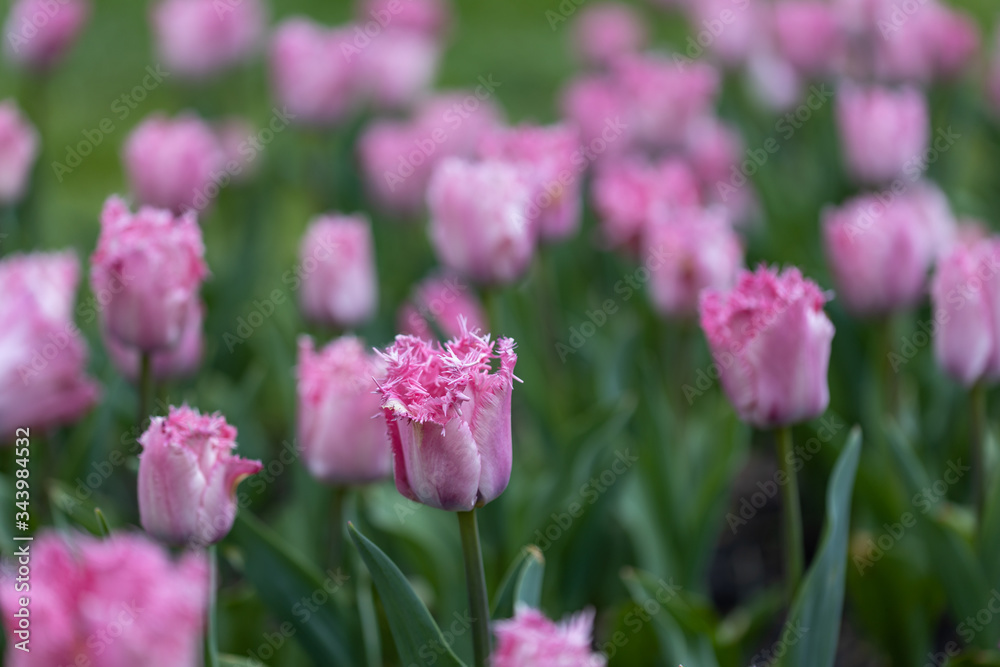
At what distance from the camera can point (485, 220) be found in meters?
1.44

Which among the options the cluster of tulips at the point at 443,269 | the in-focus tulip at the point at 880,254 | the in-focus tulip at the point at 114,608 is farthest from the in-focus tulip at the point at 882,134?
the in-focus tulip at the point at 114,608

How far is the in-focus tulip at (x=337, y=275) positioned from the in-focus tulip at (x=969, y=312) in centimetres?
75

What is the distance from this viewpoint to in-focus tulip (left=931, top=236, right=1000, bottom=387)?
116 centimetres

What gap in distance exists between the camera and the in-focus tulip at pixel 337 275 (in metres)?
1.50

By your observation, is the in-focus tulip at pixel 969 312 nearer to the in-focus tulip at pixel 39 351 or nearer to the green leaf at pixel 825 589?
the green leaf at pixel 825 589

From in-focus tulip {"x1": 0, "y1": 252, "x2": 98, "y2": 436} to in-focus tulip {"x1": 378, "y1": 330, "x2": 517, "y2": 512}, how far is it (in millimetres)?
534

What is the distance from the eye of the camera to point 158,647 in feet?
1.89

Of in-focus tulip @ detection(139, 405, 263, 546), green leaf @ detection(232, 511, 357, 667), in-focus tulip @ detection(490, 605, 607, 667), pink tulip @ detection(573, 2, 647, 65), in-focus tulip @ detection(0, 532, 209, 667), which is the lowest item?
pink tulip @ detection(573, 2, 647, 65)

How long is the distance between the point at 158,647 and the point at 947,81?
2635mm

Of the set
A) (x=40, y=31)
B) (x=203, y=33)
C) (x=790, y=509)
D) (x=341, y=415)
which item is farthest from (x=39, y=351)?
(x=203, y=33)

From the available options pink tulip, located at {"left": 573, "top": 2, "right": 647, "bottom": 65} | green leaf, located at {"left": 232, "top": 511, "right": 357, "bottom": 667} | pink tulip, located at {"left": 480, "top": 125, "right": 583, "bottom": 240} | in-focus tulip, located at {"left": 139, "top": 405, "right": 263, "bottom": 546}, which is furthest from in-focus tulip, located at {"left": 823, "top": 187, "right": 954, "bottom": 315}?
pink tulip, located at {"left": 573, "top": 2, "right": 647, "bottom": 65}

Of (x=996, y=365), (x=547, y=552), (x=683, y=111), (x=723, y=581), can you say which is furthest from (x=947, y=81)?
(x=547, y=552)

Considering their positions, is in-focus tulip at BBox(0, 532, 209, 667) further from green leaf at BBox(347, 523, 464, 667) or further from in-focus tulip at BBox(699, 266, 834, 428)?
in-focus tulip at BBox(699, 266, 834, 428)

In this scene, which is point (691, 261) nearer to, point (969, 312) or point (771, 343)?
point (969, 312)
